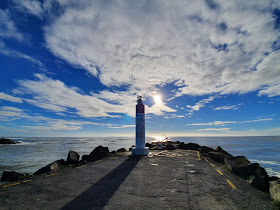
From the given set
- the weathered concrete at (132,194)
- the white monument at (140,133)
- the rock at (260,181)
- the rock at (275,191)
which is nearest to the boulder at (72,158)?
the white monument at (140,133)

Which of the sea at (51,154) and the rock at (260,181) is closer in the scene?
the rock at (260,181)

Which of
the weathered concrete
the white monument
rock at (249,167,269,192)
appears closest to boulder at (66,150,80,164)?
the white monument

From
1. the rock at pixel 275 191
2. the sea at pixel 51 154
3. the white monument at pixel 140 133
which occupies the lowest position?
the sea at pixel 51 154

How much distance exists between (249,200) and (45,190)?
7.45 m

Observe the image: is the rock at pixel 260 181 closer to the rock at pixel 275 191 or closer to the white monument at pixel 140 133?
the rock at pixel 275 191

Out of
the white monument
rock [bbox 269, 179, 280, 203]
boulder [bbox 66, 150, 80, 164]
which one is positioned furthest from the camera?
the white monument

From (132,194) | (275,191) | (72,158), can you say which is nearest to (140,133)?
(72,158)

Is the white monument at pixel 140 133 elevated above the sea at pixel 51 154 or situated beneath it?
elevated above

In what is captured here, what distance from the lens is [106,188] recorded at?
5852 mm

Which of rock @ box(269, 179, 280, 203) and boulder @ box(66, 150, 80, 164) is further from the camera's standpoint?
boulder @ box(66, 150, 80, 164)

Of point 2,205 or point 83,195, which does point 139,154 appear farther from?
point 2,205

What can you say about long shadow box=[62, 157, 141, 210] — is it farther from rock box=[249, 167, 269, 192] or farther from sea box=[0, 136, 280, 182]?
sea box=[0, 136, 280, 182]

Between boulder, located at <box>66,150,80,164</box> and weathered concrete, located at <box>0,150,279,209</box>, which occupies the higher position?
boulder, located at <box>66,150,80,164</box>

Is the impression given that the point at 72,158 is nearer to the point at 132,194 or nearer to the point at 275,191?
the point at 132,194
